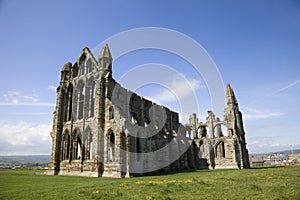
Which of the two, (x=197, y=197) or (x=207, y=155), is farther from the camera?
(x=207, y=155)

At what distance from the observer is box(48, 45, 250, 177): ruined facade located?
25703mm

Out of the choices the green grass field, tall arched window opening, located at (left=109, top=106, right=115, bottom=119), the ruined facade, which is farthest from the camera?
tall arched window opening, located at (left=109, top=106, right=115, bottom=119)

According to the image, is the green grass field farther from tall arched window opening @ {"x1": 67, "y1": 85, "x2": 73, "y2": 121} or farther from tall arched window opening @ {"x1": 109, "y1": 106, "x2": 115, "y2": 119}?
tall arched window opening @ {"x1": 67, "y1": 85, "x2": 73, "y2": 121}

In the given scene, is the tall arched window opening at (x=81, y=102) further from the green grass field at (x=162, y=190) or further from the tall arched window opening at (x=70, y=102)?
the green grass field at (x=162, y=190)

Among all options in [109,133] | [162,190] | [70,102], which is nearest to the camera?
[162,190]

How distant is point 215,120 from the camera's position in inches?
1890

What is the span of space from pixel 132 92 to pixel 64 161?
14.3 metres

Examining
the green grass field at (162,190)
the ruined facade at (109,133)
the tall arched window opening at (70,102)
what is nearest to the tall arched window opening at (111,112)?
the ruined facade at (109,133)

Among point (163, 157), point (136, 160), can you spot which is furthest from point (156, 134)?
point (136, 160)

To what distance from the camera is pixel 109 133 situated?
2705 cm

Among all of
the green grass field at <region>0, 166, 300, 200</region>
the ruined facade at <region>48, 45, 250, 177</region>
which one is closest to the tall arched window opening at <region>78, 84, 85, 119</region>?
the ruined facade at <region>48, 45, 250, 177</region>

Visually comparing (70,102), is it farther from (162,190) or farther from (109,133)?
(162,190)

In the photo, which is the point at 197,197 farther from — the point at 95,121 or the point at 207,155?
the point at 207,155

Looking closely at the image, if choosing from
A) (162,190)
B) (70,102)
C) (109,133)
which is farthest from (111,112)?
(162,190)
